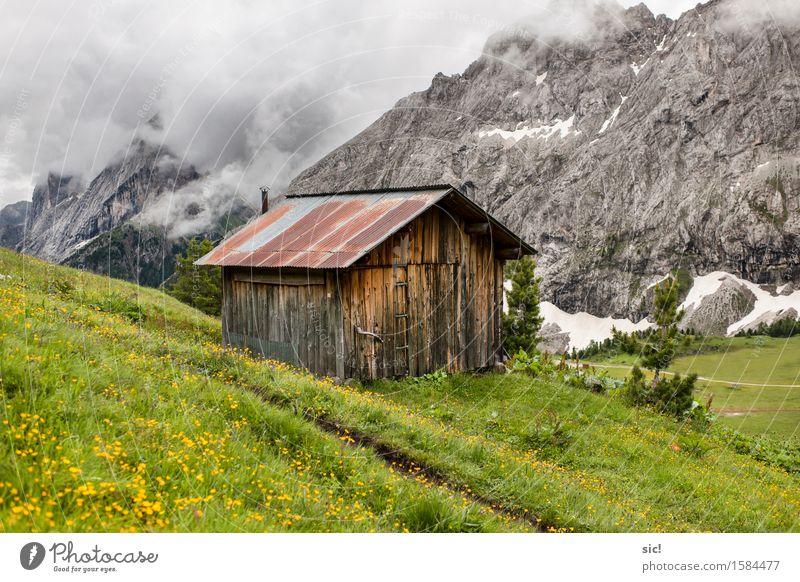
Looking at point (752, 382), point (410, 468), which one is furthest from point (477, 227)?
point (752, 382)

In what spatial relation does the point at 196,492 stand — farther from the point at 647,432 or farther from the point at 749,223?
the point at 749,223

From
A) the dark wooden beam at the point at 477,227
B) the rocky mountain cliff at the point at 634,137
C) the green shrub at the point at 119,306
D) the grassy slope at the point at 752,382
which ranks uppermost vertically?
the rocky mountain cliff at the point at 634,137

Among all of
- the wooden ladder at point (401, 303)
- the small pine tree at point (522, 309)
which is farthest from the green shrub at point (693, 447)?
the small pine tree at point (522, 309)

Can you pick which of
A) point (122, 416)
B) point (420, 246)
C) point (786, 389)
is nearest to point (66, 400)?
point (122, 416)

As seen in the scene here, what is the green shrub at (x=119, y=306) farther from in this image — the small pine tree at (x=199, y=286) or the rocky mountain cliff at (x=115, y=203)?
the small pine tree at (x=199, y=286)

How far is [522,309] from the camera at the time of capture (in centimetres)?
4784

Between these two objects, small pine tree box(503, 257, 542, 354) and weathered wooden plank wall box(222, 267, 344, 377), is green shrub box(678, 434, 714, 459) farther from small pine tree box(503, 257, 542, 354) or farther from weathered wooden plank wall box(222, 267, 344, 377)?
small pine tree box(503, 257, 542, 354)

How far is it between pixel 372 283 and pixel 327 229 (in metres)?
2.35

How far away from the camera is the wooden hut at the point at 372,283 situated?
15438mm

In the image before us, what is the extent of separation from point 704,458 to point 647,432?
5.16ft

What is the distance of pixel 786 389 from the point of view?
7331 centimetres
